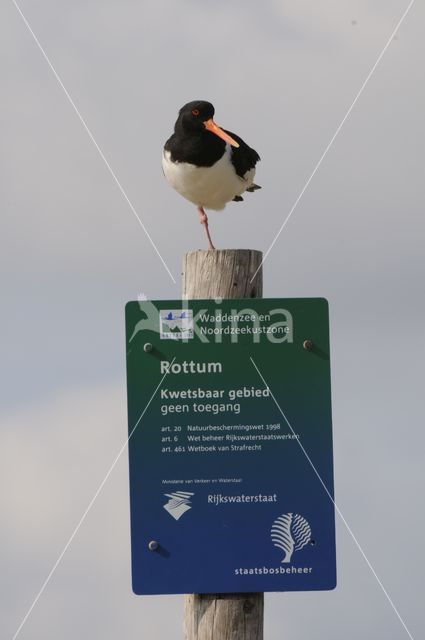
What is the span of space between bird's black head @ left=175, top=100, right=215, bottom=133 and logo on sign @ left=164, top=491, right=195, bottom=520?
4.13 meters

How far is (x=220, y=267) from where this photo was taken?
6254 millimetres

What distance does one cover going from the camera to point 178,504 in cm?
605

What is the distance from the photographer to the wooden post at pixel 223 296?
6.01 metres

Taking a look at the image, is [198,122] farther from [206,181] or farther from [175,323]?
[175,323]

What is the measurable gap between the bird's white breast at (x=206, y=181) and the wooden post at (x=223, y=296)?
289 centimetres

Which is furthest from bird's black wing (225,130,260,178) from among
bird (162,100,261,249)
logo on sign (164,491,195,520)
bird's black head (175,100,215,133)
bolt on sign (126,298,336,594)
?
logo on sign (164,491,195,520)

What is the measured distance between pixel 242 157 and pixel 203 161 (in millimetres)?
426

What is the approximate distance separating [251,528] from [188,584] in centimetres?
45

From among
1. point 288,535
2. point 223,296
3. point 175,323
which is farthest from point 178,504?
point 223,296

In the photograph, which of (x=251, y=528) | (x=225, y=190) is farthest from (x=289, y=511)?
(x=225, y=190)

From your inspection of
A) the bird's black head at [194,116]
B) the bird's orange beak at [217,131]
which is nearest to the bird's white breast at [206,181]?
the bird's orange beak at [217,131]

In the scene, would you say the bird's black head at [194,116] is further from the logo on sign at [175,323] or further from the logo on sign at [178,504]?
the logo on sign at [178,504]

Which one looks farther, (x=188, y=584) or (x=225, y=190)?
(x=225, y=190)

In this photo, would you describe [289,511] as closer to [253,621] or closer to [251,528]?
[251,528]
